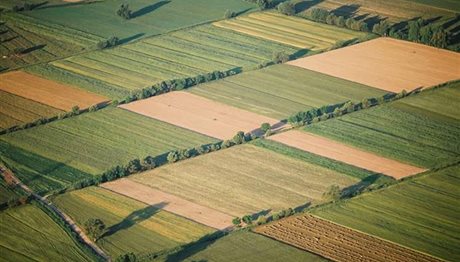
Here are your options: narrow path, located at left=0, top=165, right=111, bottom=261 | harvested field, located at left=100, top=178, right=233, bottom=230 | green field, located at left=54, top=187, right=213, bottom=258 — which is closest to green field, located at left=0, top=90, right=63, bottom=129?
narrow path, located at left=0, top=165, right=111, bottom=261

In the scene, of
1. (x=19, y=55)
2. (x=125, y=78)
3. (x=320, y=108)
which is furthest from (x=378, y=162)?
(x=19, y=55)

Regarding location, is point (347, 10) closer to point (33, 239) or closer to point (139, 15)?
point (139, 15)

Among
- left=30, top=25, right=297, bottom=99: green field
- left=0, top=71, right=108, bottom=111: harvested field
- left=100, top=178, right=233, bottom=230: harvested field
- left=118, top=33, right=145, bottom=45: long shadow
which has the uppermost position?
left=118, top=33, right=145, bottom=45: long shadow

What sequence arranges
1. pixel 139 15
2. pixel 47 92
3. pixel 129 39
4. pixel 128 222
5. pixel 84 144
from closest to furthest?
pixel 128 222, pixel 84 144, pixel 47 92, pixel 129 39, pixel 139 15

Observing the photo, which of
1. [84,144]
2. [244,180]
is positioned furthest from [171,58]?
[244,180]

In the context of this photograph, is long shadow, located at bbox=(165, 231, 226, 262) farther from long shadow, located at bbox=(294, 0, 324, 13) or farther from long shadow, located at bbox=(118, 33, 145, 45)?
long shadow, located at bbox=(294, 0, 324, 13)

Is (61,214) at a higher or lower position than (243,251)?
higher
